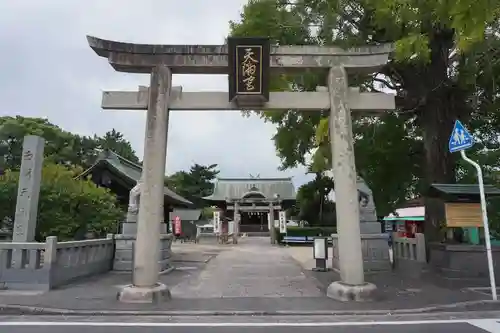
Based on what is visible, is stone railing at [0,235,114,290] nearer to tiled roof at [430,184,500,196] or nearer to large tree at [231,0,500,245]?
large tree at [231,0,500,245]

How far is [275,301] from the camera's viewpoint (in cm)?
849

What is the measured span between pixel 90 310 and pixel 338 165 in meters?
5.94

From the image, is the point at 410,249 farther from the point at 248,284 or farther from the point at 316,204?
the point at 316,204

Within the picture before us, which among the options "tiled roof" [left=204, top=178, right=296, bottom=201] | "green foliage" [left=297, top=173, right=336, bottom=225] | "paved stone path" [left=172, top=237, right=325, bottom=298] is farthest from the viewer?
"tiled roof" [left=204, top=178, right=296, bottom=201]

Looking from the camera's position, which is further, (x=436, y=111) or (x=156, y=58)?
(x=436, y=111)

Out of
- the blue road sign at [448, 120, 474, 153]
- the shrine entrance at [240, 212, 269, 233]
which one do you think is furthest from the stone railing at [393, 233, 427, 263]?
the shrine entrance at [240, 212, 269, 233]

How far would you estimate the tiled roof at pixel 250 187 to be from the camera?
4459 centimetres

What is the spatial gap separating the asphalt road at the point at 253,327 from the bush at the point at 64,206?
7362 millimetres

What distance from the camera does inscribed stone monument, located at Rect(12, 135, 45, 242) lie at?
1019 centimetres

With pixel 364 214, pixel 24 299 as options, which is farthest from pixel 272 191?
pixel 24 299

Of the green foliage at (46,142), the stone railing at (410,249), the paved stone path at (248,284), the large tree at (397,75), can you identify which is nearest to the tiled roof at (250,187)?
the green foliage at (46,142)

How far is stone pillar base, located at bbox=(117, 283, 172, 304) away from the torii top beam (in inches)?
198

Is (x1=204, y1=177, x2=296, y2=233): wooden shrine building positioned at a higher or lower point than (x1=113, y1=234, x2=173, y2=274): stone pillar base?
higher

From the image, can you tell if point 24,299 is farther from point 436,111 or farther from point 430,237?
point 436,111
